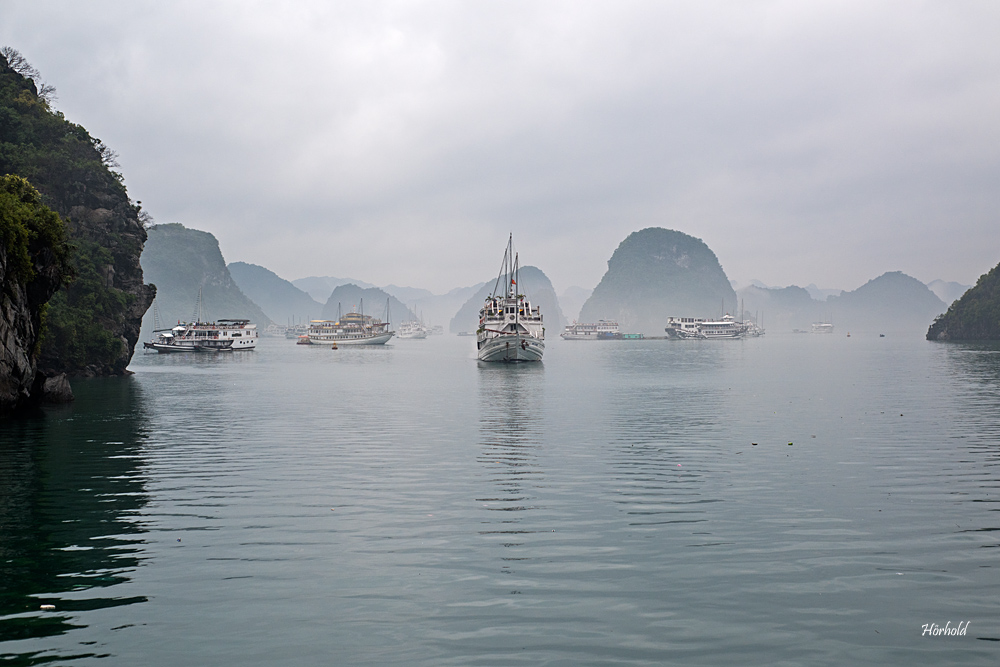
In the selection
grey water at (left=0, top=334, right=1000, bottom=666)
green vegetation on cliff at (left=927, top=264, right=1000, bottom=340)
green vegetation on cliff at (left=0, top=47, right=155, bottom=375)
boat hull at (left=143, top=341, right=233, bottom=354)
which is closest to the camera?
grey water at (left=0, top=334, right=1000, bottom=666)

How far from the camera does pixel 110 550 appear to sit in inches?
588

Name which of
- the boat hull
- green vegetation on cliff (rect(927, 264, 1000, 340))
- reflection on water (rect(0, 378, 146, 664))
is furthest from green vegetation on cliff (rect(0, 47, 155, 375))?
green vegetation on cliff (rect(927, 264, 1000, 340))

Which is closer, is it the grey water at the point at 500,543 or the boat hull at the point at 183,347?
the grey water at the point at 500,543

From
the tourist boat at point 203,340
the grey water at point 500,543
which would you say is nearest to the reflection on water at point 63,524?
the grey water at point 500,543

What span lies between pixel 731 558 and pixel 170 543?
36.9ft

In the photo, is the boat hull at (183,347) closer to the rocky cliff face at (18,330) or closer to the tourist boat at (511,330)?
the tourist boat at (511,330)

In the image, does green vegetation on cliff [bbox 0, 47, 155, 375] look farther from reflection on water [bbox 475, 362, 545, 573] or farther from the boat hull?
the boat hull

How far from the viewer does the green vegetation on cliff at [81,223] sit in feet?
216

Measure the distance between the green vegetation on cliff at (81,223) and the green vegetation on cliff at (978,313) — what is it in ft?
582

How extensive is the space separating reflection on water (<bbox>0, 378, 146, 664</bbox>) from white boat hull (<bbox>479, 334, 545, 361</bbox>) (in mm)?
64132

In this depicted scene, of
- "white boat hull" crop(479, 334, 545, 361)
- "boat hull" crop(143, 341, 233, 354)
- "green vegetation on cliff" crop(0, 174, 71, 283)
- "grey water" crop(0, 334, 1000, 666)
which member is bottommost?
"grey water" crop(0, 334, 1000, 666)

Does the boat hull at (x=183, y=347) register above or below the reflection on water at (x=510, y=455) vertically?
above

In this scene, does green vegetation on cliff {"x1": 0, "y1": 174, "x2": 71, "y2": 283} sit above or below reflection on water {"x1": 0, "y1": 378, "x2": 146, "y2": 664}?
above

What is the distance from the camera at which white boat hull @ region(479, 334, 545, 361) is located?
96.3m
